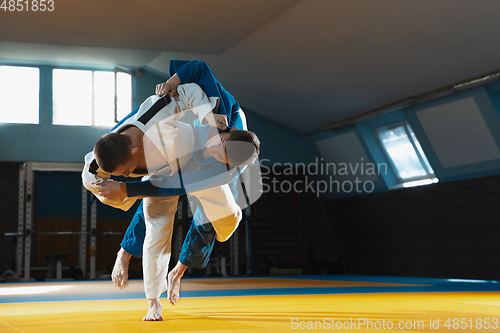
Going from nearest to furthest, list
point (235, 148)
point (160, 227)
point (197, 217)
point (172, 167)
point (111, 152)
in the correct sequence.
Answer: point (111, 152)
point (235, 148)
point (172, 167)
point (160, 227)
point (197, 217)

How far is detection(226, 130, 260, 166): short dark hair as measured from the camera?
2.17m

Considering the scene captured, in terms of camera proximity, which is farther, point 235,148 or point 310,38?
point 310,38

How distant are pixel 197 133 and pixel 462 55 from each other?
4.50 m

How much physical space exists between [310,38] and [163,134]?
15.2ft

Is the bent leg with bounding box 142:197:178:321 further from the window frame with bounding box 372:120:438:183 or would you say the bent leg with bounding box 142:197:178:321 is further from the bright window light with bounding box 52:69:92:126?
the bright window light with bounding box 52:69:92:126

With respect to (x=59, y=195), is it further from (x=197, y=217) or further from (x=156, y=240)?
(x=156, y=240)

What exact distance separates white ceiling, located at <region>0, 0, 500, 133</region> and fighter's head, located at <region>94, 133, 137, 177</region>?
401cm

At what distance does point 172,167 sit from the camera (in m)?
2.27

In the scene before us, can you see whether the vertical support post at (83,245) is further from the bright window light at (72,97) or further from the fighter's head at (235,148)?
the fighter's head at (235,148)

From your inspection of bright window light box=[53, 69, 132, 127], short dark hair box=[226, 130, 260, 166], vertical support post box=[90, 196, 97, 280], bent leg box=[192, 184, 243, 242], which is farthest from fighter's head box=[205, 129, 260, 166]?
bright window light box=[53, 69, 132, 127]

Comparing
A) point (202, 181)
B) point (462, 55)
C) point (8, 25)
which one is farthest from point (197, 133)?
point (8, 25)

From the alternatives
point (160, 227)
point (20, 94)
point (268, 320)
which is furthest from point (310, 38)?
point (20, 94)

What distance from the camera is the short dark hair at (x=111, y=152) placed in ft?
6.73

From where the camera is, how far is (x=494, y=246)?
7008 millimetres
